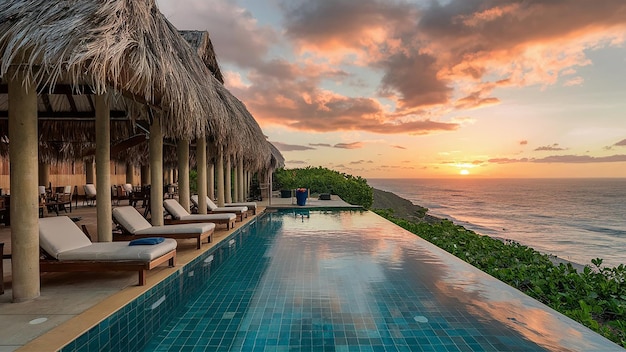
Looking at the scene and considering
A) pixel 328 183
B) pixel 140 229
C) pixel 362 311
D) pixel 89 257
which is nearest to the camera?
pixel 362 311

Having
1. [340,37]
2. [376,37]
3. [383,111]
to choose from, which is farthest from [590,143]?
[340,37]

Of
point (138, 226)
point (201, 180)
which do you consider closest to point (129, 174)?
point (201, 180)

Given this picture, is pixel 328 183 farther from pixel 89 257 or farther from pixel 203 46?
pixel 89 257

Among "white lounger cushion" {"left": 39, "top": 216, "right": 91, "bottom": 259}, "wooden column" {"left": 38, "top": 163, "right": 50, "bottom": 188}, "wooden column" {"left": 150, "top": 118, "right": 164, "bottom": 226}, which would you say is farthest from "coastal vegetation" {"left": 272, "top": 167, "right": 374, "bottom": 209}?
"white lounger cushion" {"left": 39, "top": 216, "right": 91, "bottom": 259}

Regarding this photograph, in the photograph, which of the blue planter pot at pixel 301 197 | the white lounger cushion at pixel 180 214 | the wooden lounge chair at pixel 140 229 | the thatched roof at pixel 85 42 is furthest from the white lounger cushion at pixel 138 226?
the blue planter pot at pixel 301 197

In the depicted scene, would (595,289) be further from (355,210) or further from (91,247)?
(355,210)

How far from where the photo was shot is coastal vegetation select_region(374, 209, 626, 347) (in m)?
3.75

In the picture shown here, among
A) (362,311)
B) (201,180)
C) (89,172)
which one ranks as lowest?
(362,311)

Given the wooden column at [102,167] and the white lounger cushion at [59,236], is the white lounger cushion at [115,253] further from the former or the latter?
the wooden column at [102,167]

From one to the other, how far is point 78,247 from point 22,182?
103cm

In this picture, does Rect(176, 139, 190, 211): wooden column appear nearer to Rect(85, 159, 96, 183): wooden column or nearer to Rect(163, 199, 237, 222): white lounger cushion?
Rect(163, 199, 237, 222): white lounger cushion

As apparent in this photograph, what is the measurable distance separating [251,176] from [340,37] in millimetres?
8737

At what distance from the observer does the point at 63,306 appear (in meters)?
3.08

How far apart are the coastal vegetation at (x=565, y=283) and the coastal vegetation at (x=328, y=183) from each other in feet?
33.0
